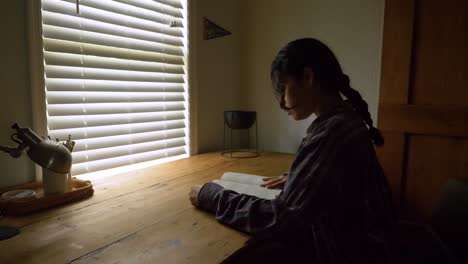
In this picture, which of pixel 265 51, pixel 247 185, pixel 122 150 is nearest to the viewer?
pixel 247 185

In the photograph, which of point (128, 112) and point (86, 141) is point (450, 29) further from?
point (86, 141)

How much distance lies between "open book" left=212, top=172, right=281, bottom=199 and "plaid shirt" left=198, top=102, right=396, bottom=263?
22 cm

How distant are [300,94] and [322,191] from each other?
11.3 inches

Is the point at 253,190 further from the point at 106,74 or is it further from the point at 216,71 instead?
the point at 216,71

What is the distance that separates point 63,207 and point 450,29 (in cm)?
159

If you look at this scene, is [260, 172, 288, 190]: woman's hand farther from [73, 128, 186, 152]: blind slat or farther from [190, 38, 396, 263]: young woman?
[73, 128, 186, 152]: blind slat

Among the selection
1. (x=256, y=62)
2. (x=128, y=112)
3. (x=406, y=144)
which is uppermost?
(x=256, y=62)

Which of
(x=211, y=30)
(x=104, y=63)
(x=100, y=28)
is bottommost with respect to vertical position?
(x=104, y=63)

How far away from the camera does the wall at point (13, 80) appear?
1.12 m

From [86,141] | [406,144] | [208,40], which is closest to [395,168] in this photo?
[406,144]

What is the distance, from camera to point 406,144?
1561 millimetres

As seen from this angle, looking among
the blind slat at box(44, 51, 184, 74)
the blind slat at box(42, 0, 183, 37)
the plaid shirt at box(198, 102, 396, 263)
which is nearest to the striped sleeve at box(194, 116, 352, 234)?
the plaid shirt at box(198, 102, 396, 263)

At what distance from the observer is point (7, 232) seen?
33.0 inches

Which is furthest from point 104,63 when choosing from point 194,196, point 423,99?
point 423,99
